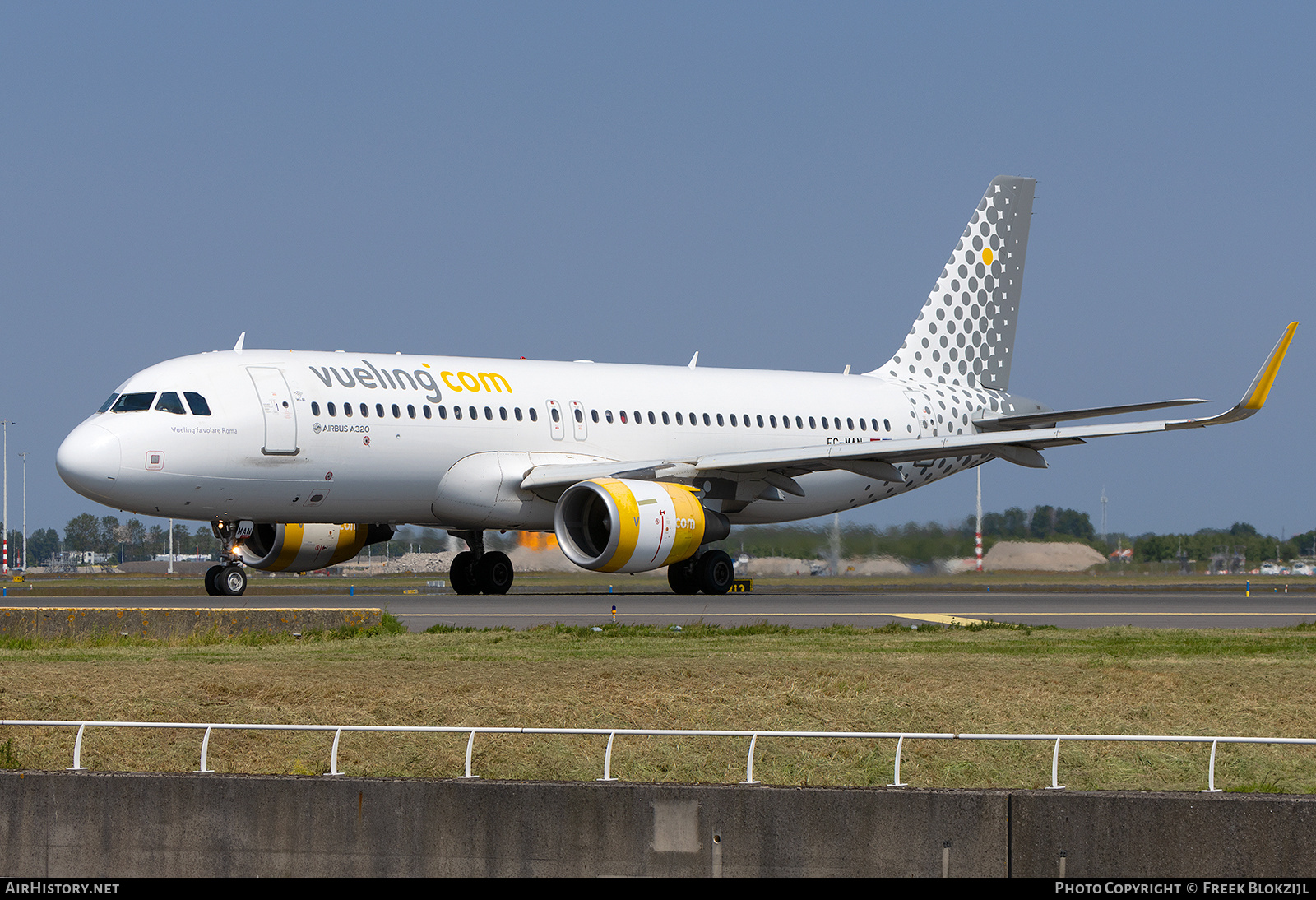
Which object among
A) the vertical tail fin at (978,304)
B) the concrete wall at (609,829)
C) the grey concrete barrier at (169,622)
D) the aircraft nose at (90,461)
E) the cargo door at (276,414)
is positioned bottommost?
the concrete wall at (609,829)

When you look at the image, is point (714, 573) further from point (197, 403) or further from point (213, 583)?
point (197, 403)

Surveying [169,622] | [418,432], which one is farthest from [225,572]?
[169,622]

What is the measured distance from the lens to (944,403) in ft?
122

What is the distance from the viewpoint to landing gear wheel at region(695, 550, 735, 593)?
1203 inches

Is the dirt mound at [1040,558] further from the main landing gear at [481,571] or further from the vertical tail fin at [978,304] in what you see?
the main landing gear at [481,571]

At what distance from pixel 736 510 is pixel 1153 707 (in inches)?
722

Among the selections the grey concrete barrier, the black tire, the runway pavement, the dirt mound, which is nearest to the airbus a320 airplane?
the black tire

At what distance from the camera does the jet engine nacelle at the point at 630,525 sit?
26.8m

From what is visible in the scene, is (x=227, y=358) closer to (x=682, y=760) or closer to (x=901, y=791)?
(x=682, y=760)

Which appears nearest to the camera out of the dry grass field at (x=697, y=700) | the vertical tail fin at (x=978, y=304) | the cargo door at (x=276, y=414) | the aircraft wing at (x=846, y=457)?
the dry grass field at (x=697, y=700)

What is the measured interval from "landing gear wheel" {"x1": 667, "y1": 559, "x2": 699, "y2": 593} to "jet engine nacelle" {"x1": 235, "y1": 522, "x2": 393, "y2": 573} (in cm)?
550

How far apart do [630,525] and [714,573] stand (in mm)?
4253

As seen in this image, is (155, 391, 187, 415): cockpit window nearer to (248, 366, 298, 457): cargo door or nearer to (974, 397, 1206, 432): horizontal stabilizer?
(248, 366, 298, 457): cargo door

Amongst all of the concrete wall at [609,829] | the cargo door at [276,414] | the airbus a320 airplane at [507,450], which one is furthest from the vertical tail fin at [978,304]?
the concrete wall at [609,829]
